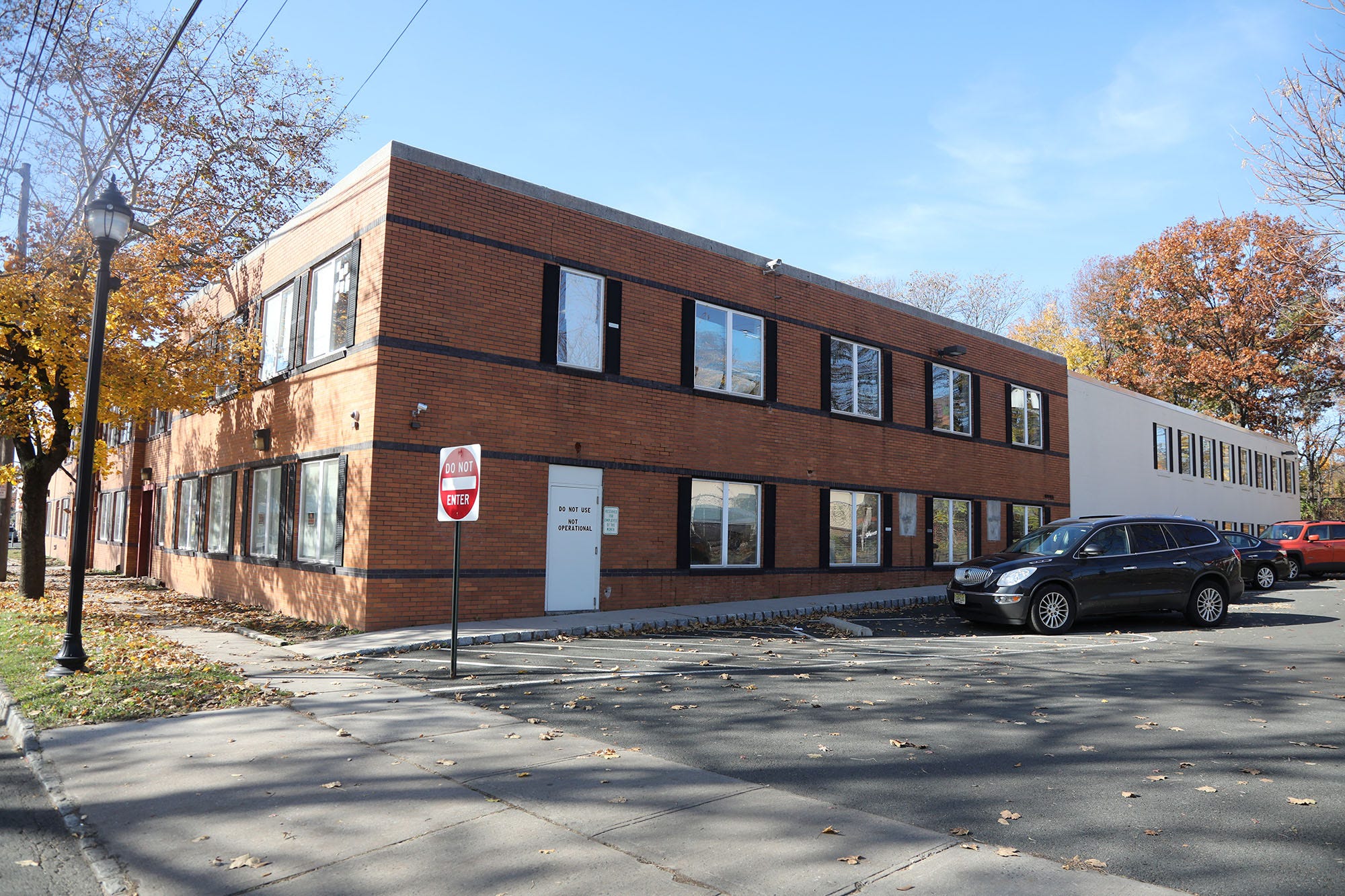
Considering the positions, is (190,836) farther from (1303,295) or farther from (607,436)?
(1303,295)

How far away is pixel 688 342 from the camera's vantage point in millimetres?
16547

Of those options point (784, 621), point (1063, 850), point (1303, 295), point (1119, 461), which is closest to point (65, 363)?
point (784, 621)

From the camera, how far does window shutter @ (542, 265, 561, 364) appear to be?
14438 mm

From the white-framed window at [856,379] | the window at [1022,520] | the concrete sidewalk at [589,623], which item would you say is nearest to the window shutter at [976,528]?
the window at [1022,520]

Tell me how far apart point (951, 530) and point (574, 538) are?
1208 cm

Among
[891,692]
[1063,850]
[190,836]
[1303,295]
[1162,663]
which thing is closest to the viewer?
[1063,850]

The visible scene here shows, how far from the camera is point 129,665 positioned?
369 inches

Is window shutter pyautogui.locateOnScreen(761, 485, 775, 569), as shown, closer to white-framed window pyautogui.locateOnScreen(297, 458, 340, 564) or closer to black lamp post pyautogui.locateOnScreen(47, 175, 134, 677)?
white-framed window pyautogui.locateOnScreen(297, 458, 340, 564)

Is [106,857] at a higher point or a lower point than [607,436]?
lower

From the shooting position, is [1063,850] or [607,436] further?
[607,436]

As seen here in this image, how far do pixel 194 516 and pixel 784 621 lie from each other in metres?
14.9

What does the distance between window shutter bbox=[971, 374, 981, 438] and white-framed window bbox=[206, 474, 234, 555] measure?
18251 millimetres

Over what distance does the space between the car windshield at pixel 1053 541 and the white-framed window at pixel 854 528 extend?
538cm

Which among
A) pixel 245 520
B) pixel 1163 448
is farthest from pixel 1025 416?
pixel 245 520
